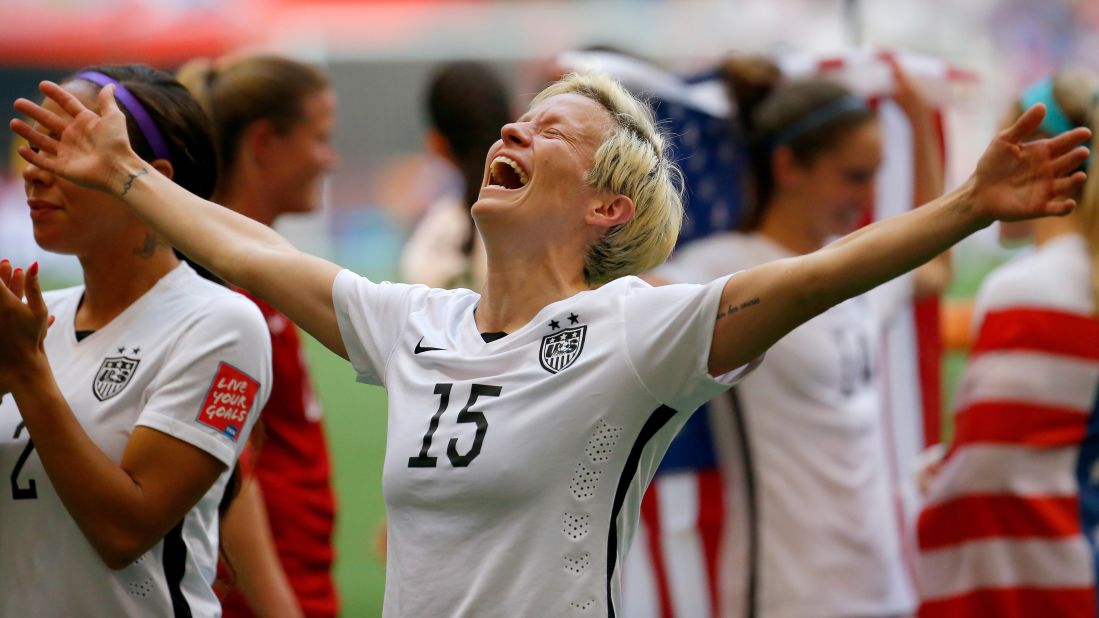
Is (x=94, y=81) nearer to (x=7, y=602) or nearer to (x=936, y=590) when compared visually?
(x=7, y=602)

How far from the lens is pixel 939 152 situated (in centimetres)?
523

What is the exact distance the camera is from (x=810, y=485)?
4355mm

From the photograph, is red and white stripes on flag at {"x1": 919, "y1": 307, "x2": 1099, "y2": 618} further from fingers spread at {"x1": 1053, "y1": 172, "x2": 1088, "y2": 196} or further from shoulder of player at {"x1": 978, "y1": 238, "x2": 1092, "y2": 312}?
fingers spread at {"x1": 1053, "y1": 172, "x2": 1088, "y2": 196}

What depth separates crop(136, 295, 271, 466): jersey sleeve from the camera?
2811 millimetres

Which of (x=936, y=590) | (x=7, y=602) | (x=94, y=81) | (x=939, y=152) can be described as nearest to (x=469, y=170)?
(x=939, y=152)

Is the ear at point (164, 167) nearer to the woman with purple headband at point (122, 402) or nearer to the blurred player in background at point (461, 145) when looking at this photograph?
the woman with purple headband at point (122, 402)

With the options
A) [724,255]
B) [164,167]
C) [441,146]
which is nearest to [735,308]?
[164,167]

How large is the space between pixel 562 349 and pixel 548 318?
0.08 meters

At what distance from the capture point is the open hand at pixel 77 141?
2.76 metres

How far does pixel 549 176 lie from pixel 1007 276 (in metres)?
2.38

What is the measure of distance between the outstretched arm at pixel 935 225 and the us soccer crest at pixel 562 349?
343mm

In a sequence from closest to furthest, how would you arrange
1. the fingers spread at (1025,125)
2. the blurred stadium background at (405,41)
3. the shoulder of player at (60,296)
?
the fingers spread at (1025,125) → the shoulder of player at (60,296) → the blurred stadium background at (405,41)

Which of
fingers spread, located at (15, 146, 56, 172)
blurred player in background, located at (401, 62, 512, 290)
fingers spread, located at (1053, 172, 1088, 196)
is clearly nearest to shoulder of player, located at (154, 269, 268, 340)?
fingers spread, located at (15, 146, 56, 172)

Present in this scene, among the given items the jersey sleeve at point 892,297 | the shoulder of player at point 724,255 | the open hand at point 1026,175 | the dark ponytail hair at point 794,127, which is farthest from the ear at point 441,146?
the open hand at point 1026,175
